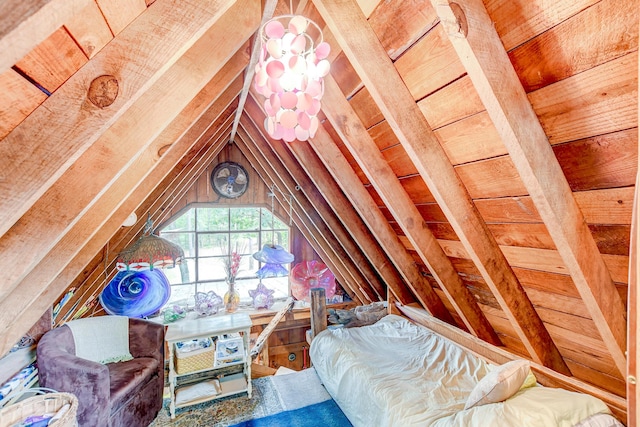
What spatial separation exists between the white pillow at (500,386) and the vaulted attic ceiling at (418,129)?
38 cm

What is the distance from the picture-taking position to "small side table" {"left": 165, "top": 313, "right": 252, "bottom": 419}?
2.56 metres

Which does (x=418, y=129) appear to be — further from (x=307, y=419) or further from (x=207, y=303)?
(x=207, y=303)

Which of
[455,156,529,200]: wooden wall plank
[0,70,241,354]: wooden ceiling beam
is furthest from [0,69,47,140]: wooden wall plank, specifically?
[455,156,529,200]: wooden wall plank

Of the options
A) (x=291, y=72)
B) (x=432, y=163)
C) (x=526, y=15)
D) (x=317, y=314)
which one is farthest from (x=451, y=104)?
(x=317, y=314)

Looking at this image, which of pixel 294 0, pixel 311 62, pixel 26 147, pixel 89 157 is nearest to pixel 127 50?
pixel 26 147

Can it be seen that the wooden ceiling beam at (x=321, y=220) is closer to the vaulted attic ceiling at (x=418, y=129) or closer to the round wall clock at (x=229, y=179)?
the round wall clock at (x=229, y=179)

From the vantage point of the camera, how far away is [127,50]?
2.42ft

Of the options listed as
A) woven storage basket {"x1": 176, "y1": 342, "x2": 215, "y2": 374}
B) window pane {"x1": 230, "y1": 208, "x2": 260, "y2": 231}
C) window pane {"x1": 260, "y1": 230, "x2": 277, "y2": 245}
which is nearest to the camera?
woven storage basket {"x1": 176, "y1": 342, "x2": 215, "y2": 374}

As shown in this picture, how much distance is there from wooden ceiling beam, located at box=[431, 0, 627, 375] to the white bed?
0.46m

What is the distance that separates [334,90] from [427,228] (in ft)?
3.98

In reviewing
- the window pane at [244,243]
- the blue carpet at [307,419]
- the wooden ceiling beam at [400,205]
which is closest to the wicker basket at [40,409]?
the blue carpet at [307,419]

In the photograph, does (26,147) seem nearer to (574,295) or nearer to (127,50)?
(127,50)

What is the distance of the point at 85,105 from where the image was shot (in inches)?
28.1

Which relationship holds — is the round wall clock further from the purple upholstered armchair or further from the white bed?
the white bed
